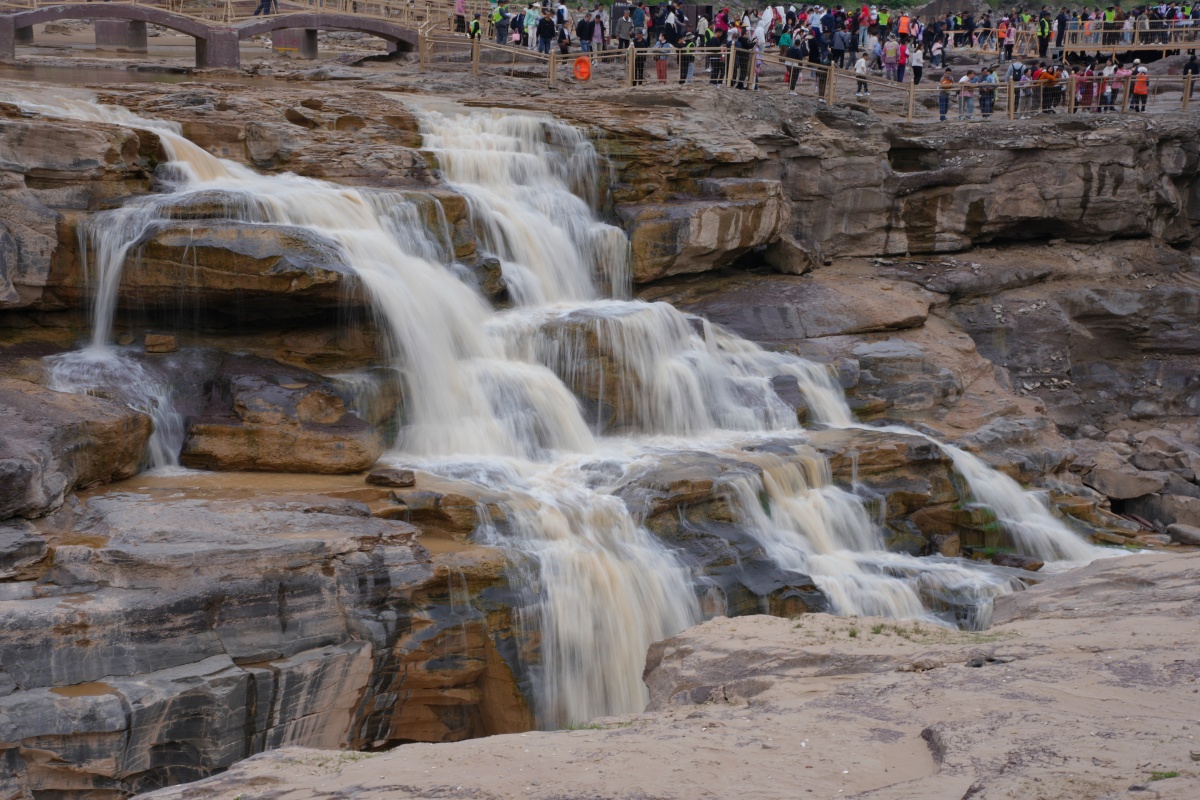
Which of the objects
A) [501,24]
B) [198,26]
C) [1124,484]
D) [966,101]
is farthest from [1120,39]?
[198,26]

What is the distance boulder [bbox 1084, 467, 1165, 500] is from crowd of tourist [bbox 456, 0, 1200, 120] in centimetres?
921

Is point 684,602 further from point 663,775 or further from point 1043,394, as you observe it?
point 1043,394

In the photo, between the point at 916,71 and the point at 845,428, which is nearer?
the point at 845,428

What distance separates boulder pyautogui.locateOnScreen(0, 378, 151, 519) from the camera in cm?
994

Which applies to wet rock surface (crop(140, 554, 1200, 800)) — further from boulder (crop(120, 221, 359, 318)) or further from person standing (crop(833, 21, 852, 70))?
person standing (crop(833, 21, 852, 70))

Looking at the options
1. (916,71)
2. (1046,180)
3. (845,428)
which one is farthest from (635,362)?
(916,71)

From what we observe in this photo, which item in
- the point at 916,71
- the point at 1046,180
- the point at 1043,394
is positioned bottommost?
the point at 1043,394

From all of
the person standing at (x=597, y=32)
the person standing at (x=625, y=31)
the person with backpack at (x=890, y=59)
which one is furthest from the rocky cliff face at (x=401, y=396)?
the person standing at (x=625, y=31)

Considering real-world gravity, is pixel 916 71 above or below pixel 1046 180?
above

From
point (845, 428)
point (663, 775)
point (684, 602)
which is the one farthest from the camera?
point (845, 428)

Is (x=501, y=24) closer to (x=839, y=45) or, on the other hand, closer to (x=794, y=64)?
(x=839, y=45)

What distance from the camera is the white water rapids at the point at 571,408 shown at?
1155 centimetres

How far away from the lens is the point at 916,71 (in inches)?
1079

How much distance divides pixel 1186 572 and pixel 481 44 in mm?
19377
